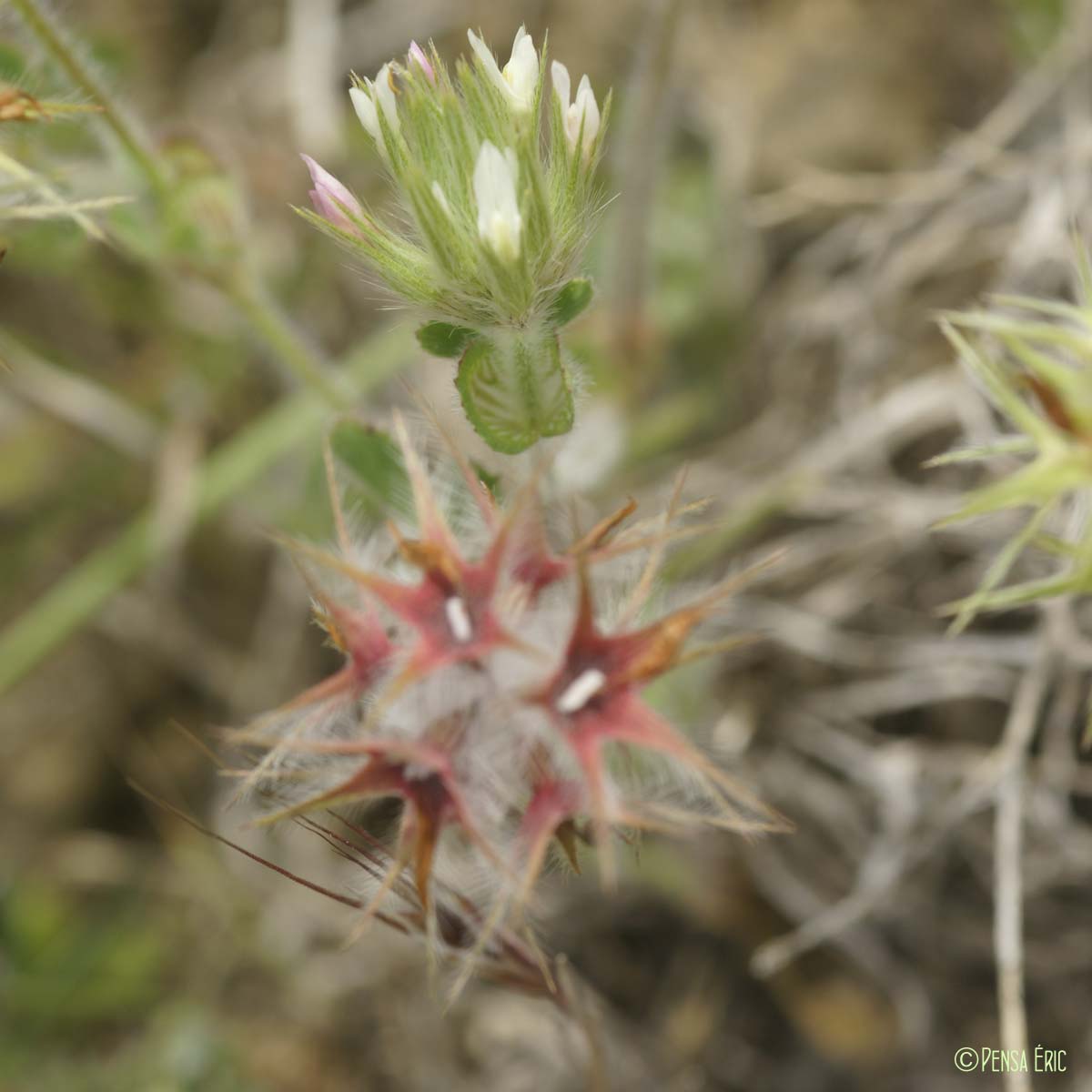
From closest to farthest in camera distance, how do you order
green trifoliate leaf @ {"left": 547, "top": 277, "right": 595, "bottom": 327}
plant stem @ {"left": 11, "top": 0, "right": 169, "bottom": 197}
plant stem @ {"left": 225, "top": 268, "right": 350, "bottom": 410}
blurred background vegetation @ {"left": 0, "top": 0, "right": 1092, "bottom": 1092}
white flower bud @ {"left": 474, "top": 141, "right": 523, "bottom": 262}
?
white flower bud @ {"left": 474, "top": 141, "right": 523, "bottom": 262}, green trifoliate leaf @ {"left": 547, "top": 277, "right": 595, "bottom": 327}, plant stem @ {"left": 11, "top": 0, "right": 169, "bottom": 197}, plant stem @ {"left": 225, "top": 268, "right": 350, "bottom": 410}, blurred background vegetation @ {"left": 0, "top": 0, "right": 1092, "bottom": 1092}

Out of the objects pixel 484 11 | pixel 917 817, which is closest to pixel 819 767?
pixel 917 817

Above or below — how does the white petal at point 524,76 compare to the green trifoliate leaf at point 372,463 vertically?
above

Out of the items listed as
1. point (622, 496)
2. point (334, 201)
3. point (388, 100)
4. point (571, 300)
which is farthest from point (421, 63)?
point (622, 496)

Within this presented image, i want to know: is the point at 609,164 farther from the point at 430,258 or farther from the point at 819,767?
the point at 430,258

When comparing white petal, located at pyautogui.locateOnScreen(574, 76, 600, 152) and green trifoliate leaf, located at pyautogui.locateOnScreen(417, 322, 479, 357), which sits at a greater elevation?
white petal, located at pyautogui.locateOnScreen(574, 76, 600, 152)

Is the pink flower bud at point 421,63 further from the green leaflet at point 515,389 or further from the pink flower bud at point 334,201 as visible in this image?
the green leaflet at point 515,389

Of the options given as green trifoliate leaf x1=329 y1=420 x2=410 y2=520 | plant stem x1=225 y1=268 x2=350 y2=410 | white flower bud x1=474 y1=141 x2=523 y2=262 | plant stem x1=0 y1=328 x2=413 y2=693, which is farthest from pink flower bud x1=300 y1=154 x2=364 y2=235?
plant stem x1=0 y1=328 x2=413 y2=693

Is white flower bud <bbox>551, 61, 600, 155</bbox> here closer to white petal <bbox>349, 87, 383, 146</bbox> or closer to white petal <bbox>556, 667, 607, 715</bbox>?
white petal <bbox>349, 87, 383, 146</bbox>

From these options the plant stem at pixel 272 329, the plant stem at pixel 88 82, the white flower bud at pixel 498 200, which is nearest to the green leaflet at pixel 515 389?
the white flower bud at pixel 498 200
